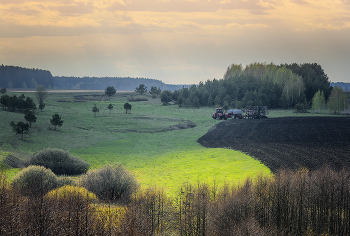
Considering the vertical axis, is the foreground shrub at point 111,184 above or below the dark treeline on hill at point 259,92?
below

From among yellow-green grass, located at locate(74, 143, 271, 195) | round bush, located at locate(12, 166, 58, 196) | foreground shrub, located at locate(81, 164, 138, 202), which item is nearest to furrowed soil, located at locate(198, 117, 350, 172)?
yellow-green grass, located at locate(74, 143, 271, 195)

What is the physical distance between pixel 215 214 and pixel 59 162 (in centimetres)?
1939

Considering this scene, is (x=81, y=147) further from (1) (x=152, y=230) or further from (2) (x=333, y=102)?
(2) (x=333, y=102)

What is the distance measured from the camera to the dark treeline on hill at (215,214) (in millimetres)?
13562

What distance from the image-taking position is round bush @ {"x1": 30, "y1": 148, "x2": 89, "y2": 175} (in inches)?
1114

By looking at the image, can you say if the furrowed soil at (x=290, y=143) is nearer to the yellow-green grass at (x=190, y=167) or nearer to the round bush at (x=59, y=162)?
the yellow-green grass at (x=190, y=167)

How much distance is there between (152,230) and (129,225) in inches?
64.6

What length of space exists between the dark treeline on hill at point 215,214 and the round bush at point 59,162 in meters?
11.7

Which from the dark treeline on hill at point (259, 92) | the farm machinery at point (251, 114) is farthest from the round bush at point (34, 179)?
the dark treeline on hill at point (259, 92)

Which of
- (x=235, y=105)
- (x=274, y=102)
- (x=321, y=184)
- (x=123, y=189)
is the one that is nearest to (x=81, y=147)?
(x=123, y=189)

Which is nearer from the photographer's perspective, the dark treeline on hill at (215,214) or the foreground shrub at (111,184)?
the dark treeline on hill at (215,214)

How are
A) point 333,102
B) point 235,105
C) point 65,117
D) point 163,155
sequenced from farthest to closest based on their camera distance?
point 235,105, point 333,102, point 65,117, point 163,155

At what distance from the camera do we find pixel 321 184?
16938 mm

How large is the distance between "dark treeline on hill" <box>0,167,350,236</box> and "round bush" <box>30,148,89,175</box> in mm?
11655
